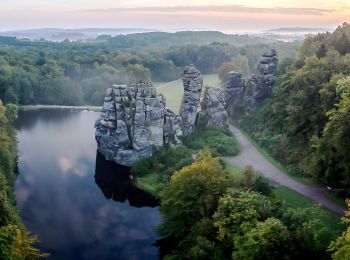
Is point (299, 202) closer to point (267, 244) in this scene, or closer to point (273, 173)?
point (273, 173)

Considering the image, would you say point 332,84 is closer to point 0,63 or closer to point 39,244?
Result: point 39,244

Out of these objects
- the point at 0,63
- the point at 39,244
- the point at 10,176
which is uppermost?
the point at 0,63

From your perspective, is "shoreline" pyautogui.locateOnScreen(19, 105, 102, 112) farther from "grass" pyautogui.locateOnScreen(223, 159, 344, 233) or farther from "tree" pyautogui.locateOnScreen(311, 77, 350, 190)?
"tree" pyautogui.locateOnScreen(311, 77, 350, 190)

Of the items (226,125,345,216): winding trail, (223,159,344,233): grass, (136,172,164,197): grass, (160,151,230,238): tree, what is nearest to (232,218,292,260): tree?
(223,159,344,233): grass

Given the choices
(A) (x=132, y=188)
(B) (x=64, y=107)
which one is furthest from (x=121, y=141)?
(B) (x=64, y=107)

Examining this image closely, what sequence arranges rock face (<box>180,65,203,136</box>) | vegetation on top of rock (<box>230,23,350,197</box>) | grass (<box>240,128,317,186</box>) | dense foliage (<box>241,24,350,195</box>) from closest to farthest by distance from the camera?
dense foliage (<box>241,24,350,195</box>)
vegetation on top of rock (<box>230,23,350,197</box>)
grass (<box>240,128,317,186</box>)
rock face (<box>180,65,203,136</box>)

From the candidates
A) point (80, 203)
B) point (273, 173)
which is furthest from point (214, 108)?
point (80, 203)
